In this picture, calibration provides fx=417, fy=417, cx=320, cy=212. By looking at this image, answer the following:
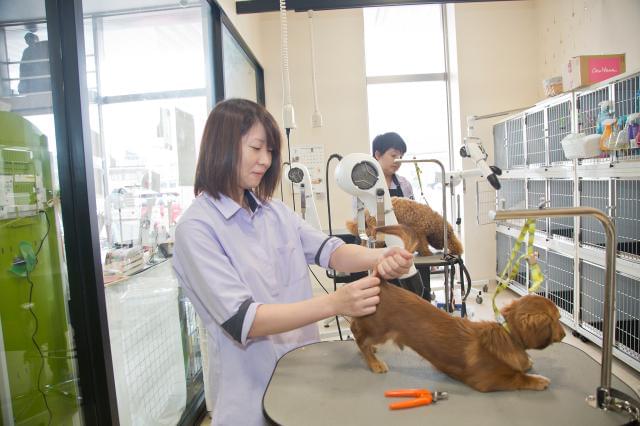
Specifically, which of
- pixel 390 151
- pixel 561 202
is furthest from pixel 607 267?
pixel 561 202

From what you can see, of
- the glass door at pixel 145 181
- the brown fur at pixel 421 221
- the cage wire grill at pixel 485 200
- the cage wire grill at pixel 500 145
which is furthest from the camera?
the cage wire grill at pixel 485 200

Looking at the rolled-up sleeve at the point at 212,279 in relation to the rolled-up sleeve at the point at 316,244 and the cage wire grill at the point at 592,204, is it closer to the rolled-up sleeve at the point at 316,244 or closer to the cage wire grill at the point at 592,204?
the rolled-up sleeve at the point at 316,244

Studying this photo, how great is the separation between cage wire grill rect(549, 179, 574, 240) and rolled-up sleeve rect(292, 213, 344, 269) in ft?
8.29

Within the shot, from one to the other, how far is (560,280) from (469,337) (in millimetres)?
2888

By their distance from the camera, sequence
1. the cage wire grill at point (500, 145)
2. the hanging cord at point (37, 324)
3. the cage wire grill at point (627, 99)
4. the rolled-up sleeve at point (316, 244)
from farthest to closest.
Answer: the cage wire grill at point (500, 145) → the cage wire grill at point (627, 99) → the rolled-up sleeve at point (316, 244) → the hanging cord at point (37, 324)

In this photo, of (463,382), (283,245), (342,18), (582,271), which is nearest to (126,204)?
(283,245)

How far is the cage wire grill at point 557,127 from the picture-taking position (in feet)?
10.0

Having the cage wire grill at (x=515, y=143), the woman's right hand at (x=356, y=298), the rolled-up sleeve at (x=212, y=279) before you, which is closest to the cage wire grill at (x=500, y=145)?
the cage wire grill at (x=515, y=143)

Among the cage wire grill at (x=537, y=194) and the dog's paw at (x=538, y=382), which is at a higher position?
the cage wire grill at (x=537, y=194)

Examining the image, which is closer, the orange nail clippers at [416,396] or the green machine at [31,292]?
the orange nail clippers at [416,396]

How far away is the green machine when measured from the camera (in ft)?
3.35

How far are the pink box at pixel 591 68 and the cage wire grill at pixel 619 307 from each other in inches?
47.6

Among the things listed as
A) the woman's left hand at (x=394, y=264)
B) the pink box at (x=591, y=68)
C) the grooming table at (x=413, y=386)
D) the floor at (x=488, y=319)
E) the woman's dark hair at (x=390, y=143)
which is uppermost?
the pink box at (x=591, y=68)

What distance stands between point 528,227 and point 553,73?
3.82m
